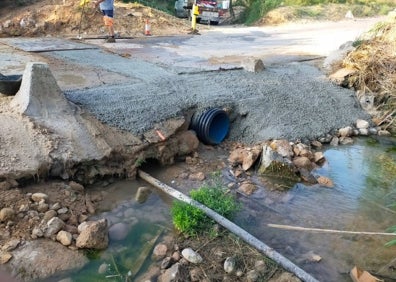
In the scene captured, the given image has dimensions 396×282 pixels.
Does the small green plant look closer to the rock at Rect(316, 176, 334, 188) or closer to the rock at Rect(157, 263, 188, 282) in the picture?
the rock at Rect(157, 263, 188, 282)

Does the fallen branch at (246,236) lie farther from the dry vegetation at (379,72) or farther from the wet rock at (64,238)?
the dry vegetation at (379,72)

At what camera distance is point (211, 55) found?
9.70m

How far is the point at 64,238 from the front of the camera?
3.85m

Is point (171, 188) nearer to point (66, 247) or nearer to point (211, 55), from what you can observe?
point (66, 247)

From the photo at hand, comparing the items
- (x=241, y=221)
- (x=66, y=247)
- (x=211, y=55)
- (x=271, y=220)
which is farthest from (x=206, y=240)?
(x=211, y=55)

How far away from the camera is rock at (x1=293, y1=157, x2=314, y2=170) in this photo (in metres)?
5.80

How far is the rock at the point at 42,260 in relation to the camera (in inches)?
139

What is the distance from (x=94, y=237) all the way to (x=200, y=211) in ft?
3.60

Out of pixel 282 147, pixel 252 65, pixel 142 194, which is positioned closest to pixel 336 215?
pixel 282 147

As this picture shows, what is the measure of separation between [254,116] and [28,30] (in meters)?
8.37

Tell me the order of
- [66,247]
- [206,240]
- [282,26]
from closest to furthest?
1. [66,247]
2. [206,240]
3. [282,26]

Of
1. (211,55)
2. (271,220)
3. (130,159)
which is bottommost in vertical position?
(271,220)

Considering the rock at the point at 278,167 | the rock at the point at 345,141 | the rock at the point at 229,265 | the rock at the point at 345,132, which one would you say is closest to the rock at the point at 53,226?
the rock at the point at 229,265

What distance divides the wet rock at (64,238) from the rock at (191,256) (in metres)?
1.08
